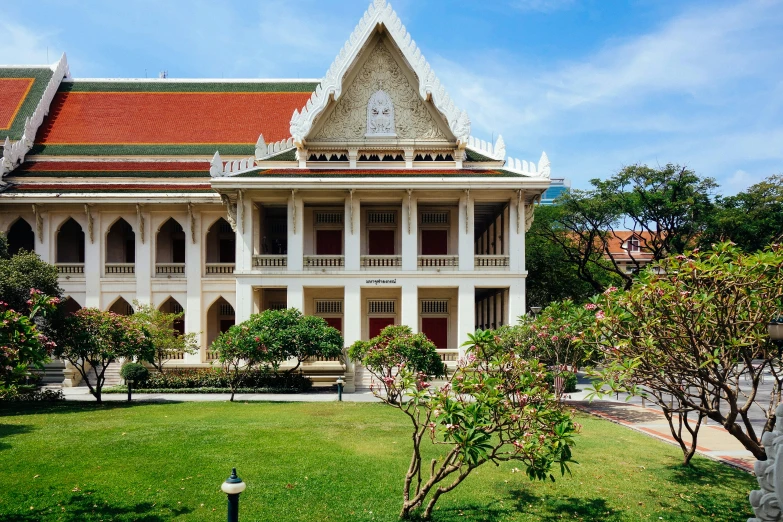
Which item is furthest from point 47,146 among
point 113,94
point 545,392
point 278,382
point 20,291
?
point 545,392

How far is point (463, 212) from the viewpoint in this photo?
810 inches

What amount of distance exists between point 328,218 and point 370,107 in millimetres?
4674

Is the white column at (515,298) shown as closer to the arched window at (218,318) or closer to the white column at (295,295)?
the white column at (295,295)

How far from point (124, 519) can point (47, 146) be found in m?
22.6

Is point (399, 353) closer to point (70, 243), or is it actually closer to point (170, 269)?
point (170, 269)

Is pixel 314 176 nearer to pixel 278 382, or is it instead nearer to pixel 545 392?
pixel 278 382

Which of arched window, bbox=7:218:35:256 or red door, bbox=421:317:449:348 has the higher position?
arched window, bbox=7:218:35:256

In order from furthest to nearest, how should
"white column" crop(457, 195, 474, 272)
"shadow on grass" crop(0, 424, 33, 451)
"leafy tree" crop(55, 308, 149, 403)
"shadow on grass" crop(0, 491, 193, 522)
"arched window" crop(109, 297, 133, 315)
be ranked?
"arched window" crop(109, 297, 133, 315) < "white column" crop(457, 195, 474, 272) < "leafy tree" crop(55, 308, 149, 403) < "shadow on grass" crop(0, 424, 33, 451) < "shadow on grass" crop(0, 491, 193, 522)

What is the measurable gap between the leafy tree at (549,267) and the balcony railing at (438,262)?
413 inches

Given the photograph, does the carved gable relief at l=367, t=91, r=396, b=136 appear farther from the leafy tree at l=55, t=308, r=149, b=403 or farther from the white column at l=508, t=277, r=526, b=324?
the leafy tree at l=55, t=308, r=149, b=403

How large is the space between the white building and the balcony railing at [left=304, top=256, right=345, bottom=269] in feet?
0.24

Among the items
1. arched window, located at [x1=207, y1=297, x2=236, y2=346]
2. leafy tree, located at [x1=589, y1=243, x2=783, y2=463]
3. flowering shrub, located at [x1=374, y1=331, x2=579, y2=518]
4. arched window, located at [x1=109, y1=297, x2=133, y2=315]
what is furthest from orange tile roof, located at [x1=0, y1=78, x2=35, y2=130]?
leafy tree, located at [x1=589, y1=243, x2=783, y2=463]

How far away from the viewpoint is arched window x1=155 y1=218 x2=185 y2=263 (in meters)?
24.3

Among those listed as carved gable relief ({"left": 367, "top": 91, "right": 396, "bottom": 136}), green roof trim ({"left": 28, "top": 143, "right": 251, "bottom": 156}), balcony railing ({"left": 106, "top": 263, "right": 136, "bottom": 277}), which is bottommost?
balcony railing ({"left": 106, "top": 263, "right": 136, "bottom": 277})
